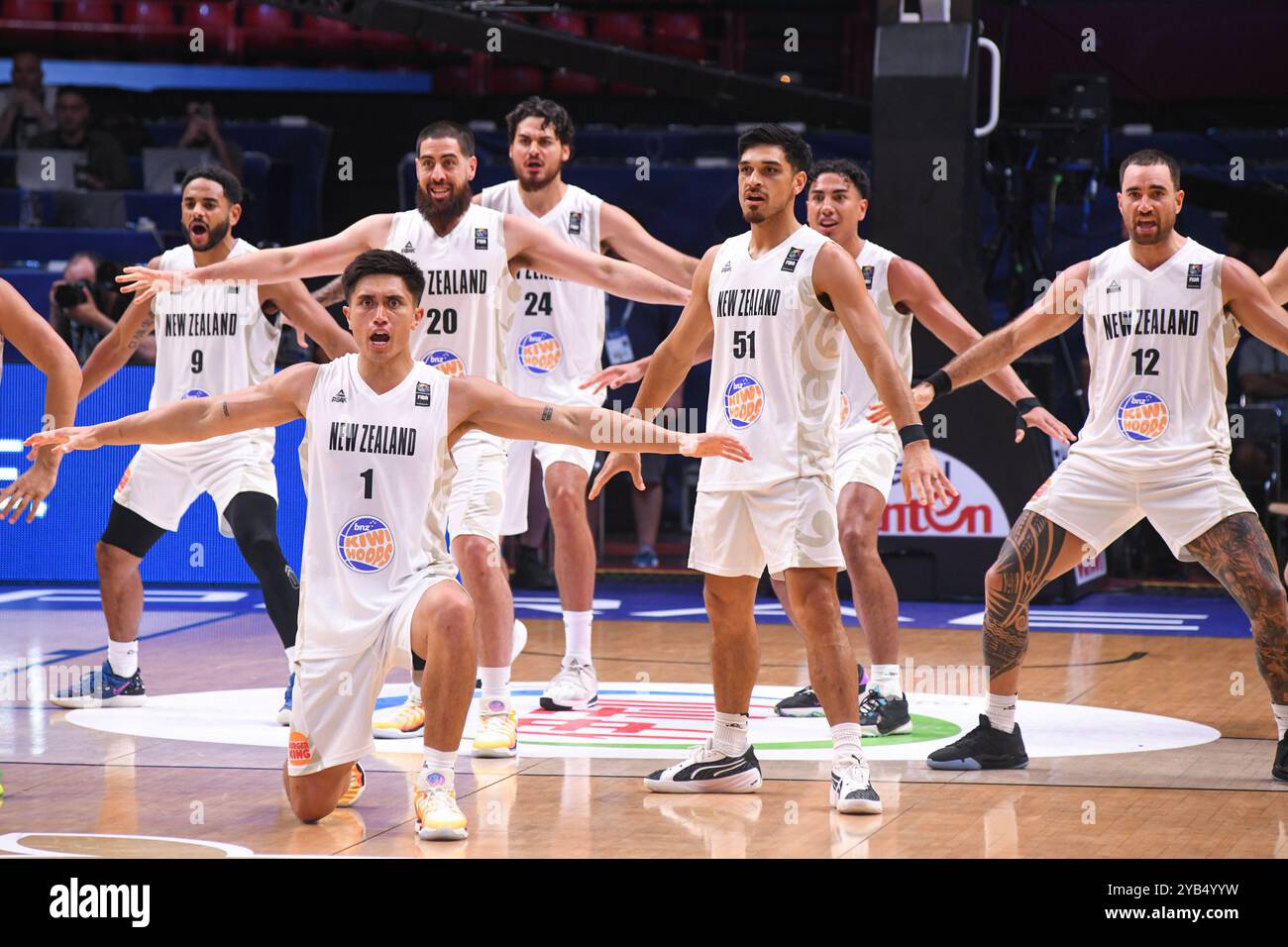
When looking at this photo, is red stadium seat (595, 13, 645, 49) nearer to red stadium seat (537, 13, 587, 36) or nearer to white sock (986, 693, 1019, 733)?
red stadium seat (537, 13, 587, 36)

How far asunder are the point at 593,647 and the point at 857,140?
6324mm

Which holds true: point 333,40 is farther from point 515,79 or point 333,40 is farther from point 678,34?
point 678,34

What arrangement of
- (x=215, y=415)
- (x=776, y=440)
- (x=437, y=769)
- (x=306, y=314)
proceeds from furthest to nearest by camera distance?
(x=306, y=314) → (x=776, y=440) → (x=215, y=415) → (x=437, y=769)

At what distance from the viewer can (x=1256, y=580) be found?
19.3 ft

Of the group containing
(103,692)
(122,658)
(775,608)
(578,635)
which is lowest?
(775,608)

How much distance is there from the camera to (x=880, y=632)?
22.6 ft

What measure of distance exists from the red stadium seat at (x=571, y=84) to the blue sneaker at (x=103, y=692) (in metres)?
10.7

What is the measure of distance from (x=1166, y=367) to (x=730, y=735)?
1.99 meters

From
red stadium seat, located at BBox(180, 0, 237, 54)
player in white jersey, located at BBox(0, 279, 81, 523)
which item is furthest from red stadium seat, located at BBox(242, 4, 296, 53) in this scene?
player in white jersey, located at BBox(0, 279, 81, 523)

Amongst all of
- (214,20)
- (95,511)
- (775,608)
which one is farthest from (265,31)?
(775,608)

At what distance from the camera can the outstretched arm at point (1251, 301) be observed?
5973 mm

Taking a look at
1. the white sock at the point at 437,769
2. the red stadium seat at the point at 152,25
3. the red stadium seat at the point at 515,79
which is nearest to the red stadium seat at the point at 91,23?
the red stadium seat at the point at 152,25

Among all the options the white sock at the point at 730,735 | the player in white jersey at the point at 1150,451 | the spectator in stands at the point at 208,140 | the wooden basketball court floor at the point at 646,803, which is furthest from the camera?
the spectator in stands at the point at 208,140

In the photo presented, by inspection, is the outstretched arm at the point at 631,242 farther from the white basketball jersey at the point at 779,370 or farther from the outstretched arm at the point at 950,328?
the white basketball jersey at the point at 779,370
